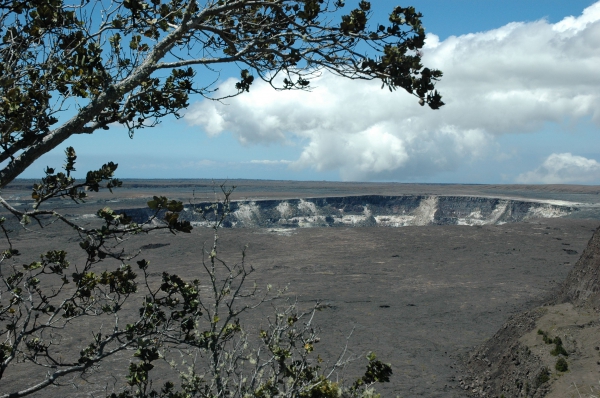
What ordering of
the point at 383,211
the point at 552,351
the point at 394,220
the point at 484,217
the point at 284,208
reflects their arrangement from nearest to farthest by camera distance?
1. the point at 552,351
2. the point at 284,208
3. the point at 484,217
4. the point at 394,220
5. the point at 383,211

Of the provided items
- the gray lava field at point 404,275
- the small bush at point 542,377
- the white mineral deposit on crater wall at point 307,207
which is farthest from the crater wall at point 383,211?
the small bush at point 542,377

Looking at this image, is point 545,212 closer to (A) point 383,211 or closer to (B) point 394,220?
(B) point 394,220

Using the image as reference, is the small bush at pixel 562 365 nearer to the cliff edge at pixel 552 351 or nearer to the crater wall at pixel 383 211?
the cliff edge at pixel 552 351

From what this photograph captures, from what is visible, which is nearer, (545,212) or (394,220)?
(545,212)

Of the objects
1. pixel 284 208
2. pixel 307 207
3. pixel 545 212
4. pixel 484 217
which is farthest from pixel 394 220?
pixel 545 212

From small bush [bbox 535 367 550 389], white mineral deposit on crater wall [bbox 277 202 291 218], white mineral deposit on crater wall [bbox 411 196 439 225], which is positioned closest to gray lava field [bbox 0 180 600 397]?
small bush [bbox 535 367 550 389]

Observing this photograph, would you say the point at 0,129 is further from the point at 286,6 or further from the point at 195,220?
the point at 195,220

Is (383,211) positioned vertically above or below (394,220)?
above

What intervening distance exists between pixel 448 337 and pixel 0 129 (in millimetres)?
14806

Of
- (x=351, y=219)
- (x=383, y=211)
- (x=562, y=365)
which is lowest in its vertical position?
(x=351, y=219)

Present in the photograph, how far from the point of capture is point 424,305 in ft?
64.7

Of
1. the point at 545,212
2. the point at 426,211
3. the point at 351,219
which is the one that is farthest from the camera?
the point at 426,211

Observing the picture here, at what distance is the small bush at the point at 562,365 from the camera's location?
9234 millimetres

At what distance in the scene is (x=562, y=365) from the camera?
930cm
